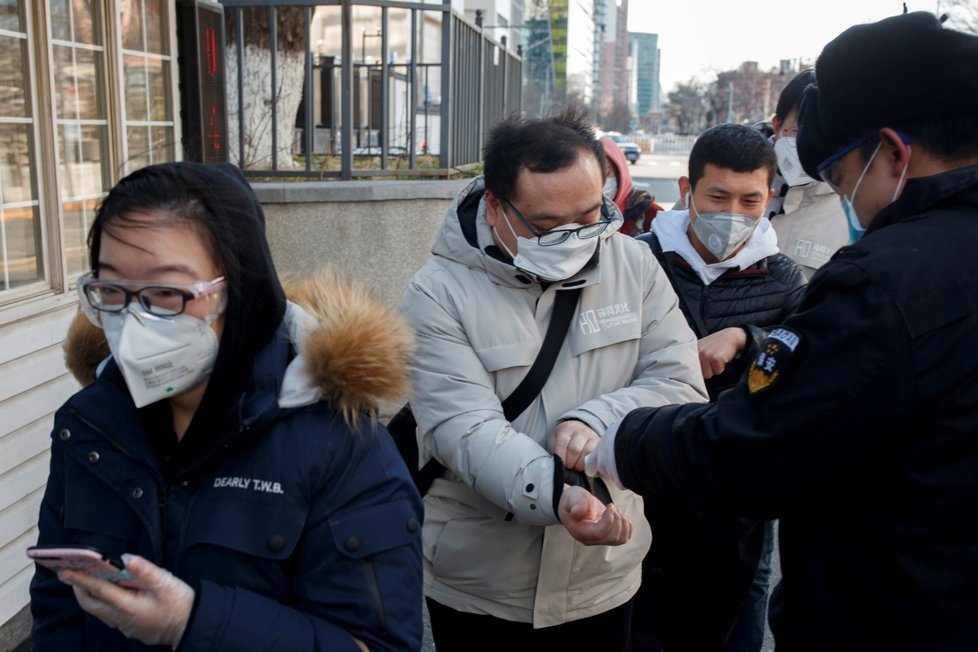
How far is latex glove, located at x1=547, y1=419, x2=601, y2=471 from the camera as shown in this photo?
7.21 ft

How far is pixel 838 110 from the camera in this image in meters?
1.81

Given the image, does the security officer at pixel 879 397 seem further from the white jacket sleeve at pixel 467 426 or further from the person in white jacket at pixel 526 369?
the person in white jacket at pixel 526 369

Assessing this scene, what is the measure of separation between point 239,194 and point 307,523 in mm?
598

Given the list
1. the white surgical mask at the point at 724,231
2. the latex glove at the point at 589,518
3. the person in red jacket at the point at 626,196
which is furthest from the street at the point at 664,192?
the latex glove at the point at 589,518

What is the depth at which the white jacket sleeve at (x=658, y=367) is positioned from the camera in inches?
91.7

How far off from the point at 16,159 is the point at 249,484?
9.20 feet

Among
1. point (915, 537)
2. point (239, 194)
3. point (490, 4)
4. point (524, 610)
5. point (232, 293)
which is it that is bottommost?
point (524, 610)

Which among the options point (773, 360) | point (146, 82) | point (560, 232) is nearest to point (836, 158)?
point (773, 360)

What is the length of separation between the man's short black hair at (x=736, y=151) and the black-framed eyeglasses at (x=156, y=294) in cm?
213

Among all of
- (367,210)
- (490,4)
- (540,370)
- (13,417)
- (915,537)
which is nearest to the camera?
(915,537)

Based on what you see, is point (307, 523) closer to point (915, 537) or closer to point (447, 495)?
point (447, 495)

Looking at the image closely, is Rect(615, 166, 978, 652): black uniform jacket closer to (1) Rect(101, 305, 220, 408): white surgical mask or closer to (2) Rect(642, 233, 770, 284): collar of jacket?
(1) Rect(101, 305, 220, 408): white surgical mask

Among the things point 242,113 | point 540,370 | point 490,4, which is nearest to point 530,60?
point 490,4

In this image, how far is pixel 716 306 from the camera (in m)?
3.15
